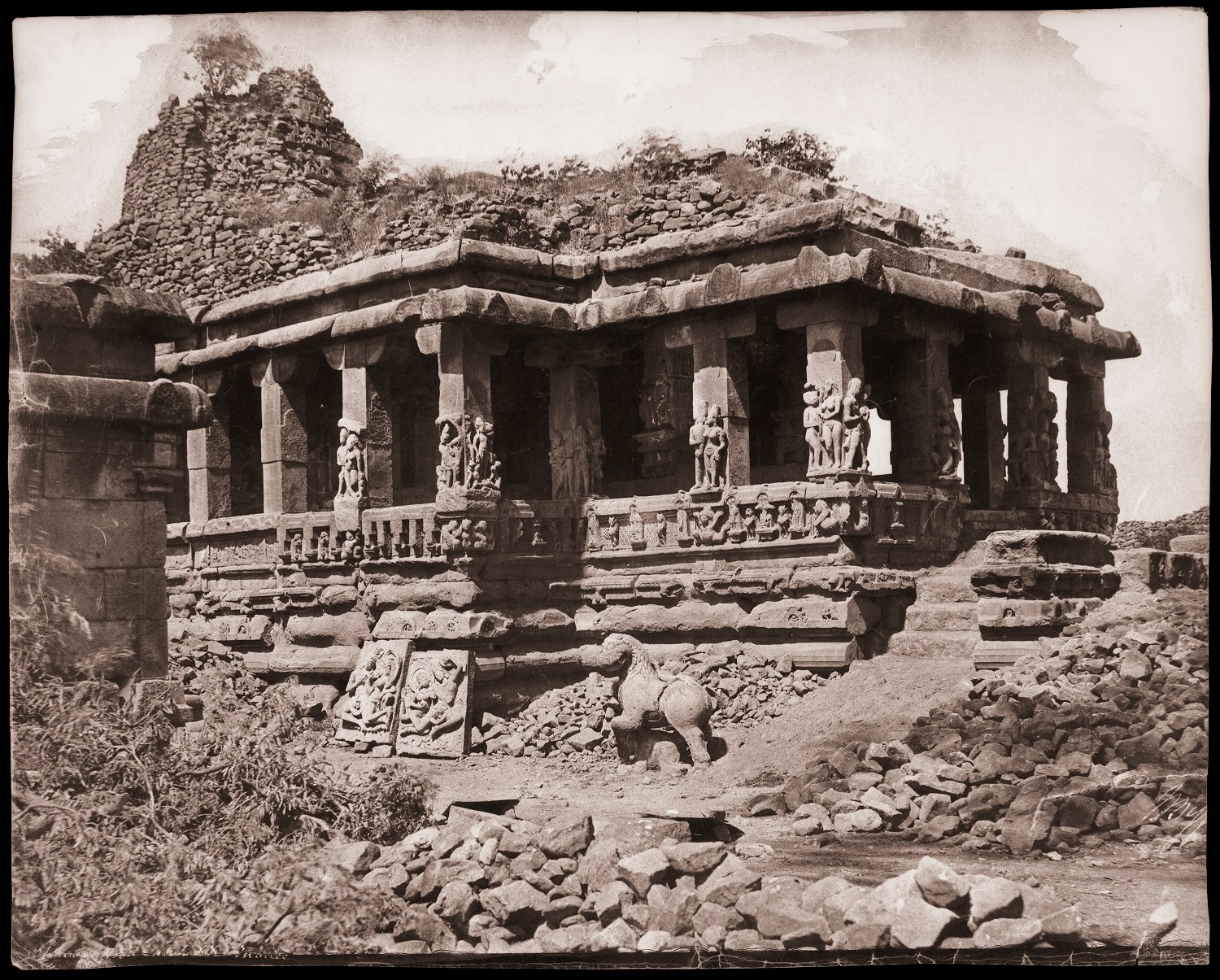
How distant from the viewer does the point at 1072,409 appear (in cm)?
1573

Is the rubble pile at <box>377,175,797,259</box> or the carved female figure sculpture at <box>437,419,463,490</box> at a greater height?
the rubble pile at <box>377,175,797,259</box>

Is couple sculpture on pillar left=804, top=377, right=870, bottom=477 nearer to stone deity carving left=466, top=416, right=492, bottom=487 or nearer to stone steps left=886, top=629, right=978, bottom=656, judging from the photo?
stone steps left=886, top=629, right=978, bottom=656

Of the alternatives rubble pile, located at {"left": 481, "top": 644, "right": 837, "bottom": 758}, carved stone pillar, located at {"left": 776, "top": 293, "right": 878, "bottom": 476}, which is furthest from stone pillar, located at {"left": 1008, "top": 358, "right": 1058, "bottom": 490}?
rubble pile, located at {"left": 481, "top": 644, "right": 837, "bottom": 758}

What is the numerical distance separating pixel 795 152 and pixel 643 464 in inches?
180

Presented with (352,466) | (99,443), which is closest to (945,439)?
(352,466)

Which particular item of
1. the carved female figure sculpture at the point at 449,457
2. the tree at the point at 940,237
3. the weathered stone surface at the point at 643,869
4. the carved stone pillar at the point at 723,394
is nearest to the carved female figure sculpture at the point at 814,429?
the carved stone pillar at the point at 723,394

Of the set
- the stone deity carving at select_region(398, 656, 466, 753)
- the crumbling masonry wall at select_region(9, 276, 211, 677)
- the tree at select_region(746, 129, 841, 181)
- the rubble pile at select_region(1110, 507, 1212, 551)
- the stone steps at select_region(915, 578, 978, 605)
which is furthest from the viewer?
the stone deity carving at select_region(398, 656, 466, 753)

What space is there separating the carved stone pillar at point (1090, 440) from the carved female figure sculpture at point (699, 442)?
453 centimetres

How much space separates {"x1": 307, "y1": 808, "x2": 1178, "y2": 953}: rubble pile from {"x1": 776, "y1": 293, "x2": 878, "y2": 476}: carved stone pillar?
470 cm

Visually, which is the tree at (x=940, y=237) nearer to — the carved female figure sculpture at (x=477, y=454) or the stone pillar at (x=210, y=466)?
the carved female figure sculpture at (x=477, y=454)

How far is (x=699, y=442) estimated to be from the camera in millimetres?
13469

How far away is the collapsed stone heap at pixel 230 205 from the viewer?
13.6 metres

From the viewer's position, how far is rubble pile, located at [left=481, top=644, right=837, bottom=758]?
12.2 m

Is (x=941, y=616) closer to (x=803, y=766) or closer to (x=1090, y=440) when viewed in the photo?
(x=803, y=766)
